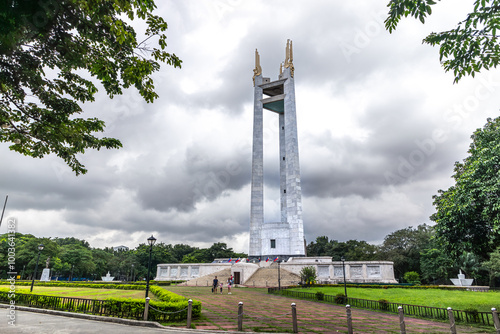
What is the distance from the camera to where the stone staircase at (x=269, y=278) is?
30453 mm

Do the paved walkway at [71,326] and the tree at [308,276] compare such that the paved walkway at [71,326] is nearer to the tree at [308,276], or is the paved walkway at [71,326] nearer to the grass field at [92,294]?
the grass field at [92,294]

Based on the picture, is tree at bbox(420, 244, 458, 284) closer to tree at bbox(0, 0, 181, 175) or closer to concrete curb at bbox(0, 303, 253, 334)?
concrete curb at bbox(0, 303, 253, 334)

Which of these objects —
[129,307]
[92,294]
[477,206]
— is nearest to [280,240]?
[92,294]

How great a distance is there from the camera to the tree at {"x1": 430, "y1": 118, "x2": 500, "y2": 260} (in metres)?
13.0

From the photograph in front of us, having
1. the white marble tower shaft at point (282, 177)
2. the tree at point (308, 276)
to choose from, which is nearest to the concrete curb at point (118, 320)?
the tree at point (308, 276)

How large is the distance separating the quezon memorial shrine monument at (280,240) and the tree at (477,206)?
11.7 m

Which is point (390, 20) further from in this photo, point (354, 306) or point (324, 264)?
point (324, 264)

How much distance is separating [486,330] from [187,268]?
30505 mm

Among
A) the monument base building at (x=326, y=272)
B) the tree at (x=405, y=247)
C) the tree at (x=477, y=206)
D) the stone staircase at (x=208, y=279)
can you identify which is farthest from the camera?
the tree at (x=405, y=247)

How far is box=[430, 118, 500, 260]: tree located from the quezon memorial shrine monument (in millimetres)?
11669

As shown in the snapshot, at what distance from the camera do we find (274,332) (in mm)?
9336

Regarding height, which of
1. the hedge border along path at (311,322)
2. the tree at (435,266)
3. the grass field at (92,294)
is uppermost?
the tree at (435,266)

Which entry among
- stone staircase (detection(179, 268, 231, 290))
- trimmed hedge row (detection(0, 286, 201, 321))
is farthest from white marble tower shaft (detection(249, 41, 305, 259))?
trimmed hedge row (detection(0, 286, 201, 321))

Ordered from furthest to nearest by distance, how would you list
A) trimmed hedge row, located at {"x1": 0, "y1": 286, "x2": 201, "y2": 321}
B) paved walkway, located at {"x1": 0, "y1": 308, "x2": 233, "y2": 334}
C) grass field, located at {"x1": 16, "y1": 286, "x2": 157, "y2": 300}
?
grass field, located at {"x1": 16, "y1": 286, "x2": 157, "y2": 300}, trimmed hedge row, located at {"x1": 0, "y1": 286, "x2": 201, "y2": 321}, paved walkway, located at {"x1": 0, "y1": 308, "x2": 233, "y2": 334}
